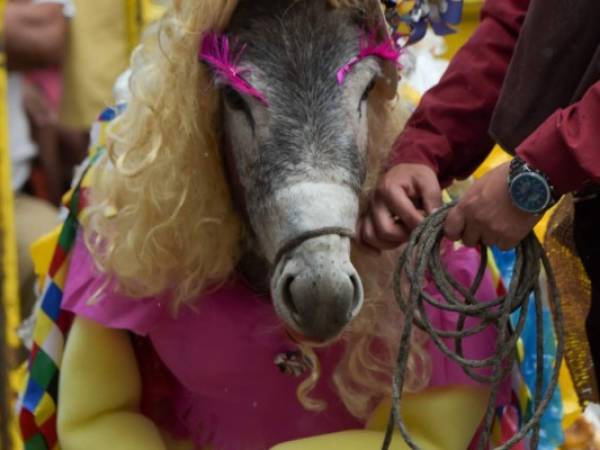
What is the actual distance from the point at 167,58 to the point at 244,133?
0.64ft

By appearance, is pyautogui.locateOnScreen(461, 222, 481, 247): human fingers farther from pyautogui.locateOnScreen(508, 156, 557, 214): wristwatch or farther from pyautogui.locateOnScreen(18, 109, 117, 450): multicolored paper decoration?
pyautogui.locateOnScreen(18, 109, 117, 450): multicolored paper decoration

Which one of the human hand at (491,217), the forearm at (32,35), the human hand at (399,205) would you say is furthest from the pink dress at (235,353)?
the forearm at (32,35)

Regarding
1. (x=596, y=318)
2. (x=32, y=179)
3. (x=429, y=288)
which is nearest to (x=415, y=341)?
(x=429, y=288)

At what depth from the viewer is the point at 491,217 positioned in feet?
6.40

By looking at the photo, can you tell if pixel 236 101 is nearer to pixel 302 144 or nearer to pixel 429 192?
pixel 302 144

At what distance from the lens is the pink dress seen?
2.26 metres

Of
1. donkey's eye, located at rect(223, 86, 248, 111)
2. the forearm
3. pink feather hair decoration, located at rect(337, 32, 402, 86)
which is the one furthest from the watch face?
the forearm

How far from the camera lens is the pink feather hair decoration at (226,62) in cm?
207

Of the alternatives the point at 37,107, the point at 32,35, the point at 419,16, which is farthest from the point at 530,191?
the point at 37,107

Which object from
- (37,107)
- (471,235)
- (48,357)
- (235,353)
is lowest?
(37,107)

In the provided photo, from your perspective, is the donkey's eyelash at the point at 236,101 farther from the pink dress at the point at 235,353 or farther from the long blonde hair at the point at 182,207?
the pink dress at the point at 235,353

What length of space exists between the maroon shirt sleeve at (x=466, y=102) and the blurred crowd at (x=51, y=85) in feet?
4.94

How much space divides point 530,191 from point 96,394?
2.73 feet

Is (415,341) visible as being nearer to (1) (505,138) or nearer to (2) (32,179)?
(1) (505,138)
